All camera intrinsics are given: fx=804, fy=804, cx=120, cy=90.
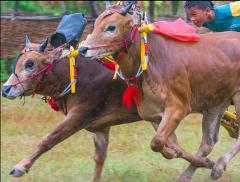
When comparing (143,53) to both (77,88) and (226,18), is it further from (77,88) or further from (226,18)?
(226,18)

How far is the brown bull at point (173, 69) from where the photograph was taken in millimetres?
7133

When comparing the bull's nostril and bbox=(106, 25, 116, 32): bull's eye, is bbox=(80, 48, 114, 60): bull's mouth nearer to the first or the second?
bbox=(106, 25, 116, 32): bull's eye

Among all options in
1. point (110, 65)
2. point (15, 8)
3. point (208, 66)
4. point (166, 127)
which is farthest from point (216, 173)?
point (15, 8)

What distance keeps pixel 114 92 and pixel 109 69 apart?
24 centimetres

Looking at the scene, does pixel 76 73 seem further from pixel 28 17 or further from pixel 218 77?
pixel 28 17

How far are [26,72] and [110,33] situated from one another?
1399mm

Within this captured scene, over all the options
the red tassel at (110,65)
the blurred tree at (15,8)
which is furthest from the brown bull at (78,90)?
the blurred tree at (15,8)

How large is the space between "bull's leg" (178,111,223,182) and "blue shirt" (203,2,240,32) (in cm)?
91

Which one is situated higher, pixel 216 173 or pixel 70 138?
pixel 216 173

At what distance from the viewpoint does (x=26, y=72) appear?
816 centimetres

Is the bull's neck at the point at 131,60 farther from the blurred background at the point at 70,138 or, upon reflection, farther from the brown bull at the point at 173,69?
the blurred background at the point at 70,138

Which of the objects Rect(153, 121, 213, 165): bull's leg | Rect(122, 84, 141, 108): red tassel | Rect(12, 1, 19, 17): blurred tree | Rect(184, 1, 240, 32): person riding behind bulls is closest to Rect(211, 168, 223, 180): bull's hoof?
Rect(153, 121, 213, 165): bull's leg

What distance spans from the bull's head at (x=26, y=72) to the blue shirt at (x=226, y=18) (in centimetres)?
172

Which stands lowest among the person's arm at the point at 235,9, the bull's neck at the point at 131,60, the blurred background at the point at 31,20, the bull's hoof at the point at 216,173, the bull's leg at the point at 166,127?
the blurred background at the point at 31,20
